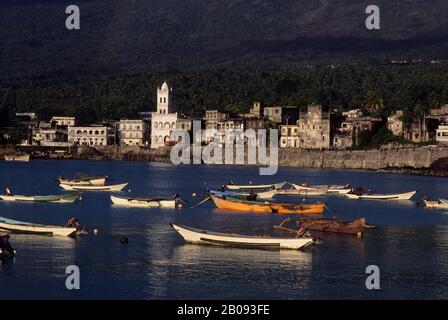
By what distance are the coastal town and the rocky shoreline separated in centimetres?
219

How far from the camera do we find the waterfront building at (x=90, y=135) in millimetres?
171625

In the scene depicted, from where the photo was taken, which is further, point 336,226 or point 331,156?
point 331,156

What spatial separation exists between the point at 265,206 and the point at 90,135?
107 metres

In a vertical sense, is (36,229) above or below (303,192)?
above

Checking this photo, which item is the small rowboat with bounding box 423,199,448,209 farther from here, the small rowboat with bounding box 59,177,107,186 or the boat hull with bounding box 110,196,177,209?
the small rowboat with bounding box 59,177,107,186

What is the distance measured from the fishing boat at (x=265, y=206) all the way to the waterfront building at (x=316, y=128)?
3015 inches

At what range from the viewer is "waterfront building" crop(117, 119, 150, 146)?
6732 inches

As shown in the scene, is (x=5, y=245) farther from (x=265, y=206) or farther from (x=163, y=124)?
(x=163, y=124)

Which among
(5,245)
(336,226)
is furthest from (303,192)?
(5,245)

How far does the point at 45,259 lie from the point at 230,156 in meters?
108

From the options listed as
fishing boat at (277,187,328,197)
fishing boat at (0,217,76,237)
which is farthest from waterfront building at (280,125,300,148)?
fishing boat at (0,217,76,237)

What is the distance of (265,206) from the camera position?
66.3 metres

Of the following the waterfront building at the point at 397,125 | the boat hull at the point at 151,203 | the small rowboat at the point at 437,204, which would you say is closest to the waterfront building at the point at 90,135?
the waterfront building at the point at 397,125
